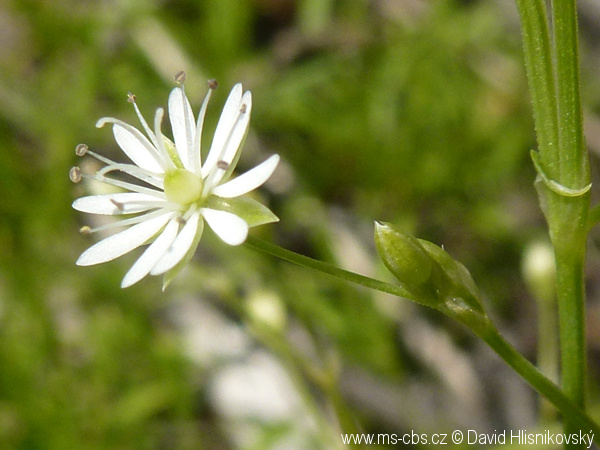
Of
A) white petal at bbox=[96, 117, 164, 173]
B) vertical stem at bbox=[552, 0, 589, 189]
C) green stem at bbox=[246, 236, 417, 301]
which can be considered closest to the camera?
vertical stem at bbox=[552, 0, 589, 189]

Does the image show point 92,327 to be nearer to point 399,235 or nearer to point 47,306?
point 47,306

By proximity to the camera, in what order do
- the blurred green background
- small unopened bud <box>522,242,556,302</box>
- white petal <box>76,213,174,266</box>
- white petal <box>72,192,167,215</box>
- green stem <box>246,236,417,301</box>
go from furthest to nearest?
1. the blurred green background
2. small unopened bud <box>522,242,556,302</box>
3. white petal <box>72,192,167,215</box>
4. white petal <box>76,213,174,266</box>
5. green stem <box>246,236,417,301</box>

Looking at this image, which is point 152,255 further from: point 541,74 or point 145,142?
point 541,74

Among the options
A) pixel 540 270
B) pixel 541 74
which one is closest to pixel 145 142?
pixel 541 74

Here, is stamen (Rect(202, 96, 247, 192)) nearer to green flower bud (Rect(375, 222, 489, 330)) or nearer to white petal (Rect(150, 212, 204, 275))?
white petal (Rect(150, 212, 204, 275))

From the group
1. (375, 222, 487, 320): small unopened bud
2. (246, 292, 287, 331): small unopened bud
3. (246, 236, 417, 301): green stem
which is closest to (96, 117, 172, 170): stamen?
(246, 236, 417, 301): green stem

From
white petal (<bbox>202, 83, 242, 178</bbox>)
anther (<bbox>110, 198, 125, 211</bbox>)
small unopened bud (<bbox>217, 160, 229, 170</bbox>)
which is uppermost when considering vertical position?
white petal (<bbox>202, 83, 242, 178</bbox>)
